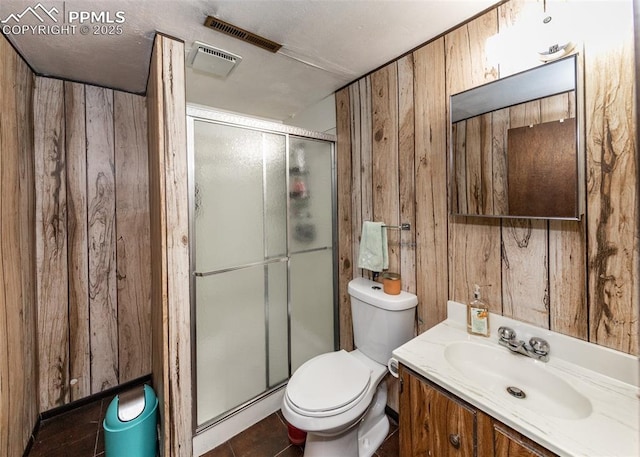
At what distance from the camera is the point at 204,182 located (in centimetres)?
153

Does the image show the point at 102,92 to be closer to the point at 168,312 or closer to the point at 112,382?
the point at 168,312

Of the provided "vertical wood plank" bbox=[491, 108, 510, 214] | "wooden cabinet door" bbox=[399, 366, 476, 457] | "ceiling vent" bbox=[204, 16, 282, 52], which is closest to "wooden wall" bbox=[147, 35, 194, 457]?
"ceiling vent" bbox=[204, 16, 282, 52]

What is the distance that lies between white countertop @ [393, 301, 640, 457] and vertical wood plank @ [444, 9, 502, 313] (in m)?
0.17

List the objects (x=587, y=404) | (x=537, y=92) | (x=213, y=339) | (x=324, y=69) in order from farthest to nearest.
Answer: (x=324, y=69), (x=213, y=339), (x=537, y=92), (x=587, y=404)

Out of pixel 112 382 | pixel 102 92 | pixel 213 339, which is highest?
pixel 102 92

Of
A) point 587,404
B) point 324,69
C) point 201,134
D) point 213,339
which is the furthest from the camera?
point 324,69

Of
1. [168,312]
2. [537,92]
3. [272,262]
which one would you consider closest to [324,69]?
[537,92]

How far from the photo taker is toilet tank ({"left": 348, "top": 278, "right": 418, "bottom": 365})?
149 cm

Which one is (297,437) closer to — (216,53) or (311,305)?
(311,305)

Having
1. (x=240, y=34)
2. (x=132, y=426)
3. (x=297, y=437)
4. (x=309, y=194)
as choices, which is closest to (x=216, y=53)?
(x=240, y=34)

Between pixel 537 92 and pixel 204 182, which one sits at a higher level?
pixel 537 92

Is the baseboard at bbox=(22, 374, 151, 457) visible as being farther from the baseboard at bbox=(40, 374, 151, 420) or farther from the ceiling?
the ceiling

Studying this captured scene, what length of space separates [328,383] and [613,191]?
1427 millimetres

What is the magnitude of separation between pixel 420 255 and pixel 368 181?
629mm
